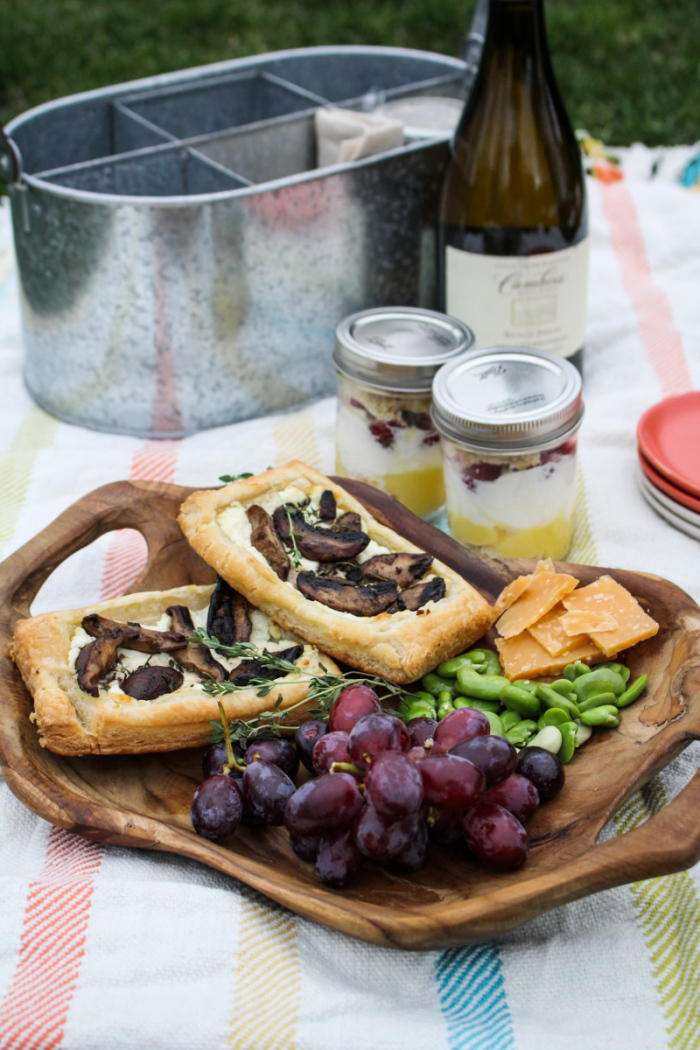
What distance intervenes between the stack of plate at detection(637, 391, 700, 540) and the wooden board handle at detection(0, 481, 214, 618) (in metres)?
0.91

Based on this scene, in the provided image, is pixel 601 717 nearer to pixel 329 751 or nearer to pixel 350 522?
pixel 329 751

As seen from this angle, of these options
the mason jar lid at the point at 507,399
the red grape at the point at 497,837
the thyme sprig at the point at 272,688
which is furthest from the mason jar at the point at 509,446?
the red grape at the point at 497,837

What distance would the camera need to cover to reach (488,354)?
6.36ft

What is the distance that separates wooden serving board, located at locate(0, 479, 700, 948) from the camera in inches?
44.8

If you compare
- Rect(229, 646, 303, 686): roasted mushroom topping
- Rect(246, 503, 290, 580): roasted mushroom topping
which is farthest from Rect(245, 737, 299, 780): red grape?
Rect(246, 503, 290, 580): roasted mushroom topping

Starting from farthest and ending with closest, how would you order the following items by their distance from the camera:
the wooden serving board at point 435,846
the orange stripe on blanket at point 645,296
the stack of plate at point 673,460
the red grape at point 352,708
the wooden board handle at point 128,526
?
1. the orange stripe on blanket at point 645,296
2. the stack of plate at point 673,460
3. the wooden board handle at point 128,526
4. the red grape at point 352,708
5. the wooden serving board at point 435,846

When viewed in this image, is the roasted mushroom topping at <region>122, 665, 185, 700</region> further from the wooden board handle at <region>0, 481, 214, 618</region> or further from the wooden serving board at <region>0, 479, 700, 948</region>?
the wooden board handle at <region>0, 481, 214, 618</region>

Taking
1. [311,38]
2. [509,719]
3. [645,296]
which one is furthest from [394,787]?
[311,38]

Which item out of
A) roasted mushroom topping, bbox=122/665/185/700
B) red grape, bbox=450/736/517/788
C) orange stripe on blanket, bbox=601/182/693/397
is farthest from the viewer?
orange stripe on blanket, bbox=601/182/693/397

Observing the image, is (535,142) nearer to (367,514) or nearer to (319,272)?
(319,272)

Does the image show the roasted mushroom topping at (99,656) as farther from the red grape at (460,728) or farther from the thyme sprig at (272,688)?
the red grape at (460,728)

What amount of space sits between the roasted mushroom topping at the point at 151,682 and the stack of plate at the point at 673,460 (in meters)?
1.07

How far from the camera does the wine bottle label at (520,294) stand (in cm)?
222

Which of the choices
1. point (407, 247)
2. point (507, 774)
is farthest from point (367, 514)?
point (407, 247)
